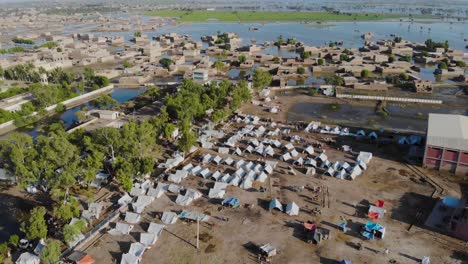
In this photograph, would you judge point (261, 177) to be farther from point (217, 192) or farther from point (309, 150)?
point (309, 150)

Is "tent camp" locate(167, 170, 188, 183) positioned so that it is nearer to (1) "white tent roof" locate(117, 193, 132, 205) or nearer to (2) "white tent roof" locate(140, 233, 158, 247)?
(1) "white tent roof" locate(117, 193, 132, 205)

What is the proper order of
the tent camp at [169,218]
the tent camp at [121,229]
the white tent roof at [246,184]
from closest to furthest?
the tent camp at [121,229] < the tent camp at [169,218] < the white tent roof at [246,184]

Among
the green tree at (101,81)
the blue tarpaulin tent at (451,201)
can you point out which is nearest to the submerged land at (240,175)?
the blue tarpaulin tent at (451,201)

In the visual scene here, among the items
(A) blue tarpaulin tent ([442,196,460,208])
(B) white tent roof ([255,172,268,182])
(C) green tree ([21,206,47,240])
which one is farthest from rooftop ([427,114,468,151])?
(C) green tree ([21,206,47,240])

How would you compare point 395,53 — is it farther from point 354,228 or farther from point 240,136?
point 354,228

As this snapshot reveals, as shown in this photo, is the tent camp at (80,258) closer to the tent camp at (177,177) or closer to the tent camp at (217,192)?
the tent camp at (217,192)

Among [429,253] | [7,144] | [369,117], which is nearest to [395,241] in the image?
[429,253]
